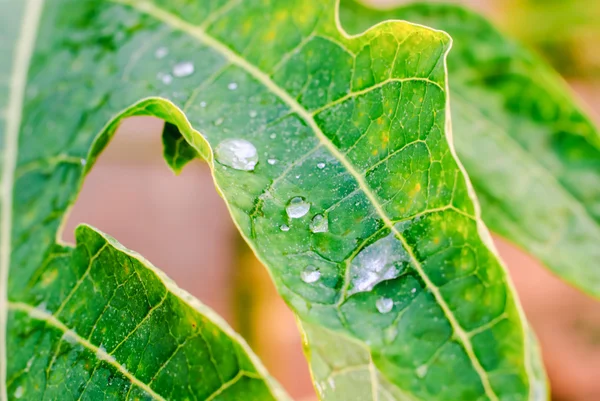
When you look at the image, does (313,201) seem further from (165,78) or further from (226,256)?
(226,256)

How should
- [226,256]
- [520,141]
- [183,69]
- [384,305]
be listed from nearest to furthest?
[384,305]
[183,69]
[520,141]
[226,256]

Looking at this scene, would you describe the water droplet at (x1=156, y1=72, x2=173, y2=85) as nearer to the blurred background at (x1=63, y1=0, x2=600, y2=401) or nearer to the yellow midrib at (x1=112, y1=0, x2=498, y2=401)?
the yellow midrib at (x1=112, y1=0, x2=498, y2=401)

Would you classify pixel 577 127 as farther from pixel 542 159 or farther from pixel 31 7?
pixel 31 7

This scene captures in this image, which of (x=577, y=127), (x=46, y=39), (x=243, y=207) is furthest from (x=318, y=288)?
(x=577, y=127)

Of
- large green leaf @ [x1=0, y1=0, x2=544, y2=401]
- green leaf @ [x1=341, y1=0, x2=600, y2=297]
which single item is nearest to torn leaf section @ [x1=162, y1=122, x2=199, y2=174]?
large green leaf @ [x1=0, y1=0, x2=544, y2=401]

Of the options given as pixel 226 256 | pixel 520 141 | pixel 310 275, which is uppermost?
pixel 310 275

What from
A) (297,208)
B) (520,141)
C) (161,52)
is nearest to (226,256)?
(520,141)

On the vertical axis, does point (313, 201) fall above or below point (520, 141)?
above
